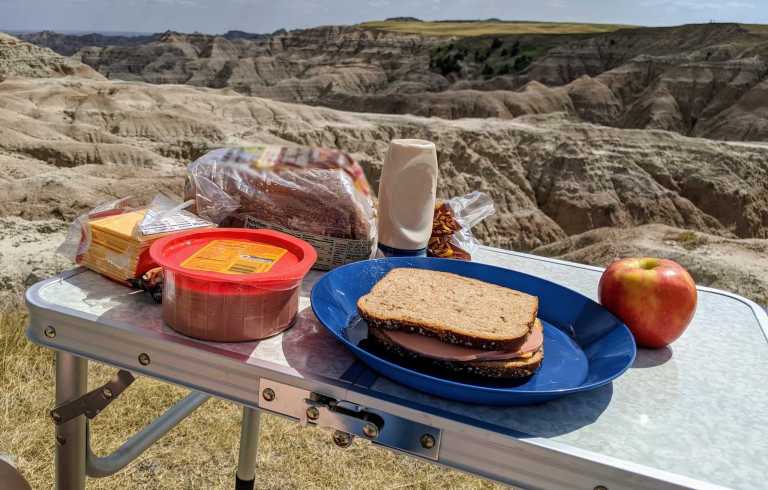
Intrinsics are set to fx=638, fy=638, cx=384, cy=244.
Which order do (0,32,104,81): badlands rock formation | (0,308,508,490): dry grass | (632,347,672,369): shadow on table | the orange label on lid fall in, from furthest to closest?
(0,32,104,81): badlands rock formation → (0,308,508,490): dry grass → (632,347,672,369): shadow on table → the orange label on lid

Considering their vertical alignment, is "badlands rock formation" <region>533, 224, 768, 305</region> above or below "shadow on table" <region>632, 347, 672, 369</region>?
below

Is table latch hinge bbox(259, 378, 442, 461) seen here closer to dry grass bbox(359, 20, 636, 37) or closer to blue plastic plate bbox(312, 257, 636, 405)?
blue plastic plate bbox(312, 257, 636, 405)

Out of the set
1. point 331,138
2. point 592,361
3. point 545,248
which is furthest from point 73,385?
point 331,138

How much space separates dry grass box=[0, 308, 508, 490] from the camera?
272 centimetres

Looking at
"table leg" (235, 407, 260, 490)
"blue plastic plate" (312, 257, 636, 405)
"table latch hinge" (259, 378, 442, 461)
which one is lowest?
"table leg" (235, 407, 260, 490)

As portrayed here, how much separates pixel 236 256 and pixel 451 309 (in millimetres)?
457

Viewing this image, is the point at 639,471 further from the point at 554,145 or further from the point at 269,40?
the point at 269,40

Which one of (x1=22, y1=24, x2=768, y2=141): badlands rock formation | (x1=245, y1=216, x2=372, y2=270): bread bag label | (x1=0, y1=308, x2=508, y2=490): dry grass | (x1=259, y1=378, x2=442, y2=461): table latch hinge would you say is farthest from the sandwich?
(x1=22, y1=24, x2=768, y2=141): badlands rock formation

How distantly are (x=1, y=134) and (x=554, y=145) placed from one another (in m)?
17.3

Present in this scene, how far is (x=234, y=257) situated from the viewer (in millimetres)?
1318

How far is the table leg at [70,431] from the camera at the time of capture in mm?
1417

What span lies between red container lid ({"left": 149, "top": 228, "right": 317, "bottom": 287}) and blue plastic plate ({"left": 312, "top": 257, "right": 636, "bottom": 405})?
10cm

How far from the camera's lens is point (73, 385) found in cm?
145

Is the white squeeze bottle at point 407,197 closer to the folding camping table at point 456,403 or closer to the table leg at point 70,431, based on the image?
the folding camping table at point 456,403
